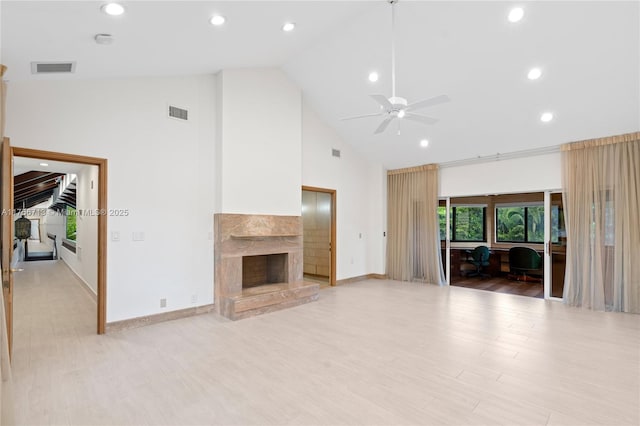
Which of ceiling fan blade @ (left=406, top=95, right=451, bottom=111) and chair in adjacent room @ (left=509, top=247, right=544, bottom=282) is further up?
ceiling fan blade @ (left=406, top=95, right=451, bottom=111)

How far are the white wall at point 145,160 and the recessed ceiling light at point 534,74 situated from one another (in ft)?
14.8

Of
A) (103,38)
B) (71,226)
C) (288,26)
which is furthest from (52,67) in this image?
(71,226)

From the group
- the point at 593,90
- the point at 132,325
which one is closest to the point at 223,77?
the point at 132,325

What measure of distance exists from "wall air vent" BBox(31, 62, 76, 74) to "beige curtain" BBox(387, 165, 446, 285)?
6.27 metres

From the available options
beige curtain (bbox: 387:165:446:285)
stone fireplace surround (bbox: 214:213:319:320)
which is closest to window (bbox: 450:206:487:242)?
beige curtain (bbox: 387:165:446:285)

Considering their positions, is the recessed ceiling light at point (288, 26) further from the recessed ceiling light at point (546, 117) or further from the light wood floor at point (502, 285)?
the light wood floor at point (502, 285)

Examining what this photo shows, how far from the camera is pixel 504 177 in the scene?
6320mm

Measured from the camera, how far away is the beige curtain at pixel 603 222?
4.85 m

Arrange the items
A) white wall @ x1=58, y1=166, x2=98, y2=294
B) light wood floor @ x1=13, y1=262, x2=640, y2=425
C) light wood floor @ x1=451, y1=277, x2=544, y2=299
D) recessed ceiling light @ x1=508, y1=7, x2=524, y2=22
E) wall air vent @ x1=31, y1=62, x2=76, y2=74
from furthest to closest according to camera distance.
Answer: light wood floor @ x1=451, y1=277, x2=544, y2=299 → white wall @ x1=58, y1=166, x2=98, y2=294 → recessed ceiling light @ x1=508, y1=7, x2=524, y2=22 → wall air vent @ x1=31, y1=62, x2=76, y2=74 → light wood floor @ x1=13, y1=262, x2=640, y2=425

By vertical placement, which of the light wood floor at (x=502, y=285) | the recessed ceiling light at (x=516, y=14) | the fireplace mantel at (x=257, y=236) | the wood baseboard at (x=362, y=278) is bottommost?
the light wood floor at (x=502, y=285)

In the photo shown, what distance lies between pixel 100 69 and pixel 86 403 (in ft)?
11.0

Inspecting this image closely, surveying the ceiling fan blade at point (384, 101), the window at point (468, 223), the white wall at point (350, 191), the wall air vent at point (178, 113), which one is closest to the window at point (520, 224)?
the window at point (468, 223)

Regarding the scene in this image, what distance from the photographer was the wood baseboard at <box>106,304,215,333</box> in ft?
13.3

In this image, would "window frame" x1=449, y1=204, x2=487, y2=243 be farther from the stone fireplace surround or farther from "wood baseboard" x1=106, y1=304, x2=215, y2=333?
"wood baseboard" x1=106, y1=304, x2=215, y2=333
